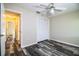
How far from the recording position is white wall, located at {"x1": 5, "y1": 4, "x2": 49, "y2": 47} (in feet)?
4.82

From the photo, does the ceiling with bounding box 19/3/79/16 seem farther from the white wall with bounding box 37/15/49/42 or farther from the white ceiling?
the white wall with bounding box 37/15/49/42

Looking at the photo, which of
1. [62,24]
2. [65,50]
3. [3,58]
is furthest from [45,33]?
[3,58]

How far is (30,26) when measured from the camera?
152 cm

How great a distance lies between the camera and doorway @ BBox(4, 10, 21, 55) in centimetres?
141

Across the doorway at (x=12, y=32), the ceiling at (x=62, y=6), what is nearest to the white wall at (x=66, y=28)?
the ceiling at (x=62, y=6)

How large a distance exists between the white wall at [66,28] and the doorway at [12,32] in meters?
0.60

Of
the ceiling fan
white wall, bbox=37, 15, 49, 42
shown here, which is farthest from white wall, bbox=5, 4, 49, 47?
the ceiling fan

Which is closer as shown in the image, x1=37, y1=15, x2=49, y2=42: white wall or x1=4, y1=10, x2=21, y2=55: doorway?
x1=4, y1=10, x2=21, y2=55: doorway

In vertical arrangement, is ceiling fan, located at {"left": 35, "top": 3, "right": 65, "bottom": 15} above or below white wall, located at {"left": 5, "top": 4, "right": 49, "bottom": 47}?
above

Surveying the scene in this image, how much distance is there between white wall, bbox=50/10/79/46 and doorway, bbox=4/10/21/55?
604 mm

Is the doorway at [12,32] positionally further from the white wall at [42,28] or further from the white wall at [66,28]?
the white wall at [66,28]

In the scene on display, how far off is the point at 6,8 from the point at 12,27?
332 millimetres

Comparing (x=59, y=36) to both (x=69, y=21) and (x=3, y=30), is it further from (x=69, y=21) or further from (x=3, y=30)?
(x=3, y=30)

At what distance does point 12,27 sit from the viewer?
1.45 metres
